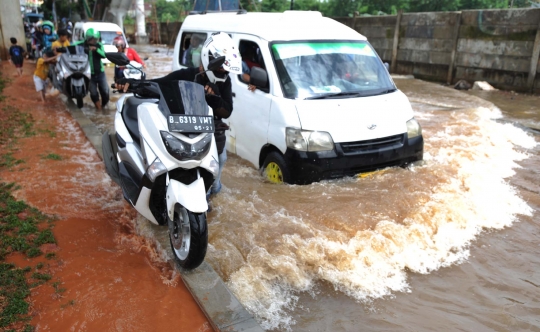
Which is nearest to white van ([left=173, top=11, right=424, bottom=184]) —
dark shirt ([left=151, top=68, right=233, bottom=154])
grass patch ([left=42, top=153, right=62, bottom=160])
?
dark shirt ([left=151, top=68, right=233, bottom=154])

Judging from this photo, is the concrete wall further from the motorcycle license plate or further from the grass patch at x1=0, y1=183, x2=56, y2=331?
the motorcycle license plate

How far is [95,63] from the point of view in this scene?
8789 millimetres

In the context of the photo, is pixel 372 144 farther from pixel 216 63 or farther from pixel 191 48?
pixel 191 48

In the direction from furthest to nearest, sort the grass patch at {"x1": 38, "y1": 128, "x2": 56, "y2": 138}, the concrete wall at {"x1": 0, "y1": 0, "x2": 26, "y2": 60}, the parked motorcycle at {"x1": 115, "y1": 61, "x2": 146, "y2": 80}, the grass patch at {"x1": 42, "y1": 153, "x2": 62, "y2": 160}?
the concrete wall at {"x1": 0, "y1": 0, "x2": 26, "y2": 60} < the grass patch at {"x1": 38, "y1": 128, "x2": 56, "y2": 138} < the grass patch at {"x1": 42, "y1": 153, "x2": 62, "y2": 160} < the parked motorcycle at {"x1": 115, "y1": 61, "x2": 146, "y2": 80}

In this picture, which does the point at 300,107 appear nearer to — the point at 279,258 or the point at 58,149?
the point at 279,258

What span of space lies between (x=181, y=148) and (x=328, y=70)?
284 cm

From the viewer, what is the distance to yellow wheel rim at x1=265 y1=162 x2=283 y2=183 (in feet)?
16.8

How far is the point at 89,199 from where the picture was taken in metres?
5.02

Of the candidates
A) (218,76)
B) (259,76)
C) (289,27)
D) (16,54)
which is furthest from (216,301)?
(16,54)

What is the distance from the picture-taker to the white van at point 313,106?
189 inches

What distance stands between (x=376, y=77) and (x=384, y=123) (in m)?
0.95

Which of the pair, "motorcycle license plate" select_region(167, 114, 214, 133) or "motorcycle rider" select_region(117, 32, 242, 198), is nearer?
"motorcycle license plate" select_region(167, 114, 214, 133)

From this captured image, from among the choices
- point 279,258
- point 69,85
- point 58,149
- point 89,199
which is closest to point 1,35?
point 69,85

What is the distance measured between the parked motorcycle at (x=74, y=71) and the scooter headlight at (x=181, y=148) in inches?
268
